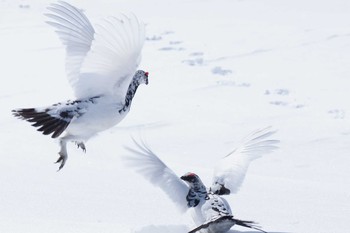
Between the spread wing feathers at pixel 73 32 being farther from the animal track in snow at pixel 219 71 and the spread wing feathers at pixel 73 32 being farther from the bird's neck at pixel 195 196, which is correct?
the animal track in snow at pixel 219 71

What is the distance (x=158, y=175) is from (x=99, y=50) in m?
0.75

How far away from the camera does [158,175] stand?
3.47m

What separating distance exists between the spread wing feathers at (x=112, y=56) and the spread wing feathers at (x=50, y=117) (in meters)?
0.18

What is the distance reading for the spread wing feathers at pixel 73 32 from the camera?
3898mm

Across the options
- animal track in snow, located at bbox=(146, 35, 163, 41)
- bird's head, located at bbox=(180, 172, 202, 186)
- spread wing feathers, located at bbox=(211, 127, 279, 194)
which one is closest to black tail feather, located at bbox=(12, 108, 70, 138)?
bird's head, located at bbox=(180, 172, 202, 186)

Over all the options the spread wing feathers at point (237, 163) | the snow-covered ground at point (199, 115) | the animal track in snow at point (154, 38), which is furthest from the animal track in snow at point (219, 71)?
the spread wing feathers at point (237, 163)

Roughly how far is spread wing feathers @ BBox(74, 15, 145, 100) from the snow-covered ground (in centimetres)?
61

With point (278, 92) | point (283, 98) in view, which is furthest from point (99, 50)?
point (278, 92)

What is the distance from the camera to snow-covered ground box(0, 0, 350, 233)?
3828 mm

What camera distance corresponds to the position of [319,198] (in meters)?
4.30

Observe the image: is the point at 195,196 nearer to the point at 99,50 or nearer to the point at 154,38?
the point at 99,50

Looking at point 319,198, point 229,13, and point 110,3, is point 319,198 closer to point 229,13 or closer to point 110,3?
point 229,13

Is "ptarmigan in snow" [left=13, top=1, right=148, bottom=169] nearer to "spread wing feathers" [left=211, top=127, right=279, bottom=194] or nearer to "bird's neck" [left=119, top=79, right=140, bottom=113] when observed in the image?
"bird's neck" [left=119, top=79, right=140, bottom=113]

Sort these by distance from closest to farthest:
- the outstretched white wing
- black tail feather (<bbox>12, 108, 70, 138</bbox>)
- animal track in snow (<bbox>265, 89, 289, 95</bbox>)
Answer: black tail feather (<bbox>12, 108, 70, 138</bbox>) < the outstretched white wing < animal track in snow (<bbox>265, 89, 289, 95</bbox>)
